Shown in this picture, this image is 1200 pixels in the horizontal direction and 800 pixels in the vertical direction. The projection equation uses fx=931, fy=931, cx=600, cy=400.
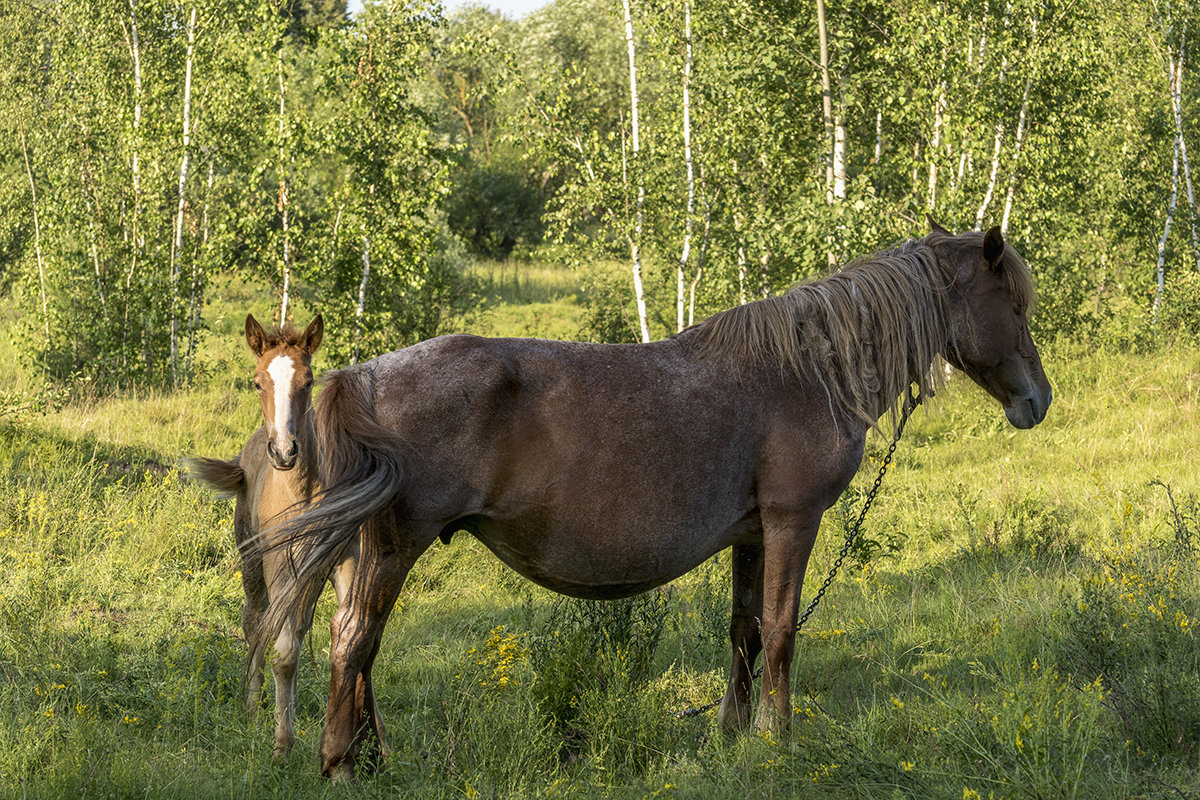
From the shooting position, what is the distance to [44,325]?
15.5 meters

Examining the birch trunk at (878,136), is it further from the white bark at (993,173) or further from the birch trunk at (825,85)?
the birch trunk at (825,85)

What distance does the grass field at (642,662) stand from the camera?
11.9 feet

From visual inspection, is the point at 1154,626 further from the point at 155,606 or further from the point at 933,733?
the point at 155,606

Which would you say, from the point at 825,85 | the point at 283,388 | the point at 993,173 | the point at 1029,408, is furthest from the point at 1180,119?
the point at 283,388

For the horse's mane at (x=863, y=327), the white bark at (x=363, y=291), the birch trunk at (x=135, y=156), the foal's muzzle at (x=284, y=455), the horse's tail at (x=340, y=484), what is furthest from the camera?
the birch trunk at (x=135, y=156)

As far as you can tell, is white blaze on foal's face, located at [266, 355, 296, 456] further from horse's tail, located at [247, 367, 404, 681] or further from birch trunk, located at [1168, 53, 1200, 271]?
birch trunk, located at [1168, 53, 1200, 271]

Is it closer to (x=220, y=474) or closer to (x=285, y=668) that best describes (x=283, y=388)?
(x=285, y=668)

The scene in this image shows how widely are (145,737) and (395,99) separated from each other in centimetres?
1050

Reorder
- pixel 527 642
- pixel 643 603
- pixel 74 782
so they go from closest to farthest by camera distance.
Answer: pixel 74 782, pixel 643 603, pixel 527 642

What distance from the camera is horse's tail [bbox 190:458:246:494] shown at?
4.98 metres

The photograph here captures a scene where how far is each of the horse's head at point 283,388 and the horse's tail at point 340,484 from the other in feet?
0.74

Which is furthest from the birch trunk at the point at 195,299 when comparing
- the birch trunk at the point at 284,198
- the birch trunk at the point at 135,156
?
the birch trunk at the point at 284,198

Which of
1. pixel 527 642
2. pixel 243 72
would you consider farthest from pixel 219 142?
pixel 527 642

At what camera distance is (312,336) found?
4.19 meters
